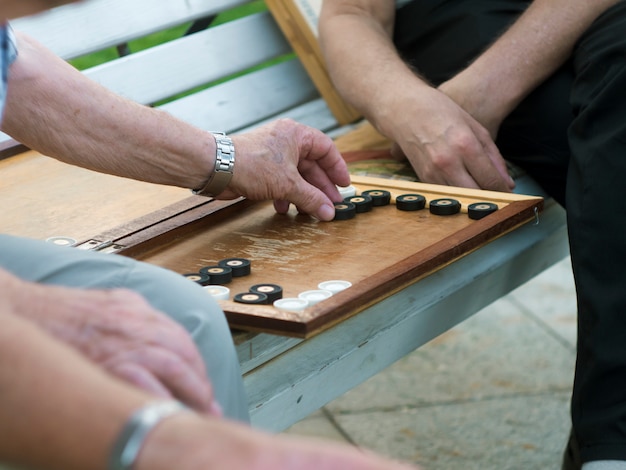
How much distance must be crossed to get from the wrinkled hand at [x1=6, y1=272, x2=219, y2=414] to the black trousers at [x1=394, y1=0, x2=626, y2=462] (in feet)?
2.55

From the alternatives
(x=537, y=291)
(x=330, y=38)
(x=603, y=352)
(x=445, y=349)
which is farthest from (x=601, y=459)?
(x=537, y=291)

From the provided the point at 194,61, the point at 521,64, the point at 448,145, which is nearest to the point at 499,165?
the point at 448,145

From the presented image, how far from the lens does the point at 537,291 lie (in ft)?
10.5

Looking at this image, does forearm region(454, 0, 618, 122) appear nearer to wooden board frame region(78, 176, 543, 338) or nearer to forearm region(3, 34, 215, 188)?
wooden board frame region(78, 176, 543, 338)

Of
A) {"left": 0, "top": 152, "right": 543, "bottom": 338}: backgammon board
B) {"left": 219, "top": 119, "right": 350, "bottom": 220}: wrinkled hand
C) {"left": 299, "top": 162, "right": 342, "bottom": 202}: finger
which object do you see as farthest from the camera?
{"left": 299, "top": 162, "right": 342, "bottom": 202}: finger

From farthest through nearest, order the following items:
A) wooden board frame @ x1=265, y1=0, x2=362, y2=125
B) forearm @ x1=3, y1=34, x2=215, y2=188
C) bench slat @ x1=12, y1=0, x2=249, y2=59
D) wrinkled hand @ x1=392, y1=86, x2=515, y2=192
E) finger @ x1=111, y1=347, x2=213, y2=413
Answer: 1. wooden board frame @ x1=265, y1=0, x2=362, y2=125
2. bench slat @ x1=12, y1=0, x2=249, y2=59
3. wrinkled hand @ x1=392, y1=86, x2=515, y2=192
4. forearm @ x1=3, y1=34, x2=215, y2=188
5. finger @ x1=111, y1=347, x2=213, y2=413

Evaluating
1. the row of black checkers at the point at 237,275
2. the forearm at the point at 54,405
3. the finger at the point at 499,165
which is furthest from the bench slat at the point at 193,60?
the forearm at the point at 54,405

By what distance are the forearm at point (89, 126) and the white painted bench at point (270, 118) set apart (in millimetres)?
209

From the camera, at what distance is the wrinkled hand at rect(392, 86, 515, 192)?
1.87 meters

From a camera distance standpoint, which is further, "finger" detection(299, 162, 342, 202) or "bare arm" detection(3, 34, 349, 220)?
"finger" detection(299, 162, 342, 202)

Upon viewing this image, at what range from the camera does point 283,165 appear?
1612 millimetres

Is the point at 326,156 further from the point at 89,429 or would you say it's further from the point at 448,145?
the point at 89,429

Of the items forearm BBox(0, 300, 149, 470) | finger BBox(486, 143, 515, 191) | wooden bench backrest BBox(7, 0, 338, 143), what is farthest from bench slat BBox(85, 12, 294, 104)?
forearm BBox(0, 300, 149, 470)

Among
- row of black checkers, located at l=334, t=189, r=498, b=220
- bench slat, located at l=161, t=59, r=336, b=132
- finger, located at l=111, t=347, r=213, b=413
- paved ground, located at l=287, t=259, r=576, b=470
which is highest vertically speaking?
finger, located at l=111, t=347, r=213, b=413
